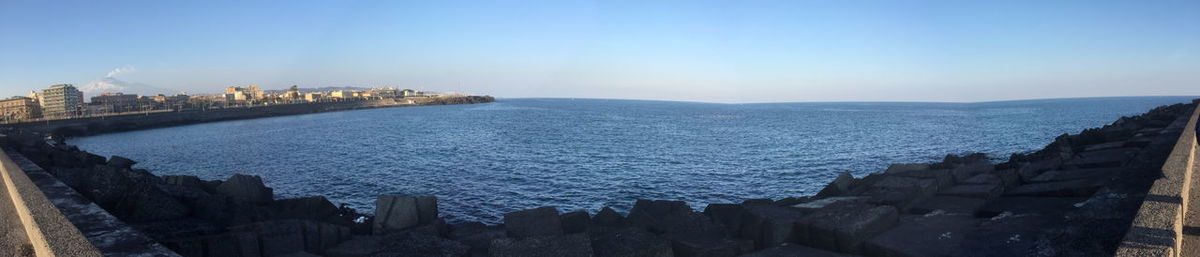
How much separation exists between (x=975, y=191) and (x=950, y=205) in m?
1.31

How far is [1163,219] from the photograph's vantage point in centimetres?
482

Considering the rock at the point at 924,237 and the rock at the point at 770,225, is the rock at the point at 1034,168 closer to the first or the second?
the rock at the point at 924,237

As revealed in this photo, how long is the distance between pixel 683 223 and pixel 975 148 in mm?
31194

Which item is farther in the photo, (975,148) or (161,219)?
(975,148)

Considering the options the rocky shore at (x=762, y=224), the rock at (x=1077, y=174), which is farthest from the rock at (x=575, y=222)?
the rock at (x=1077, y=174)

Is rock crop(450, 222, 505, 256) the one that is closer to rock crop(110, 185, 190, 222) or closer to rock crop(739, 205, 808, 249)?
rock crop(739, 205, 808, 249)

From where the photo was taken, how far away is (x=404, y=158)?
28.2 metres

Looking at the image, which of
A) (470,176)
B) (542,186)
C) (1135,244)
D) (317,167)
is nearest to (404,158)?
(317,167)

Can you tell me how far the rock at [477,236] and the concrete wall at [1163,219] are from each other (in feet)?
20.5

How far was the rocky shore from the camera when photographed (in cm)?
584

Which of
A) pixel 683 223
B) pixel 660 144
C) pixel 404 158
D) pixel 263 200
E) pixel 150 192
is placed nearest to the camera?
pixel 683 223

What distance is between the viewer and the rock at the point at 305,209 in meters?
11.7

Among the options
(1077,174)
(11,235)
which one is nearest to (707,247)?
(1077,174)

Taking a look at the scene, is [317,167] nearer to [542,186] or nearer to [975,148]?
[542,186]
